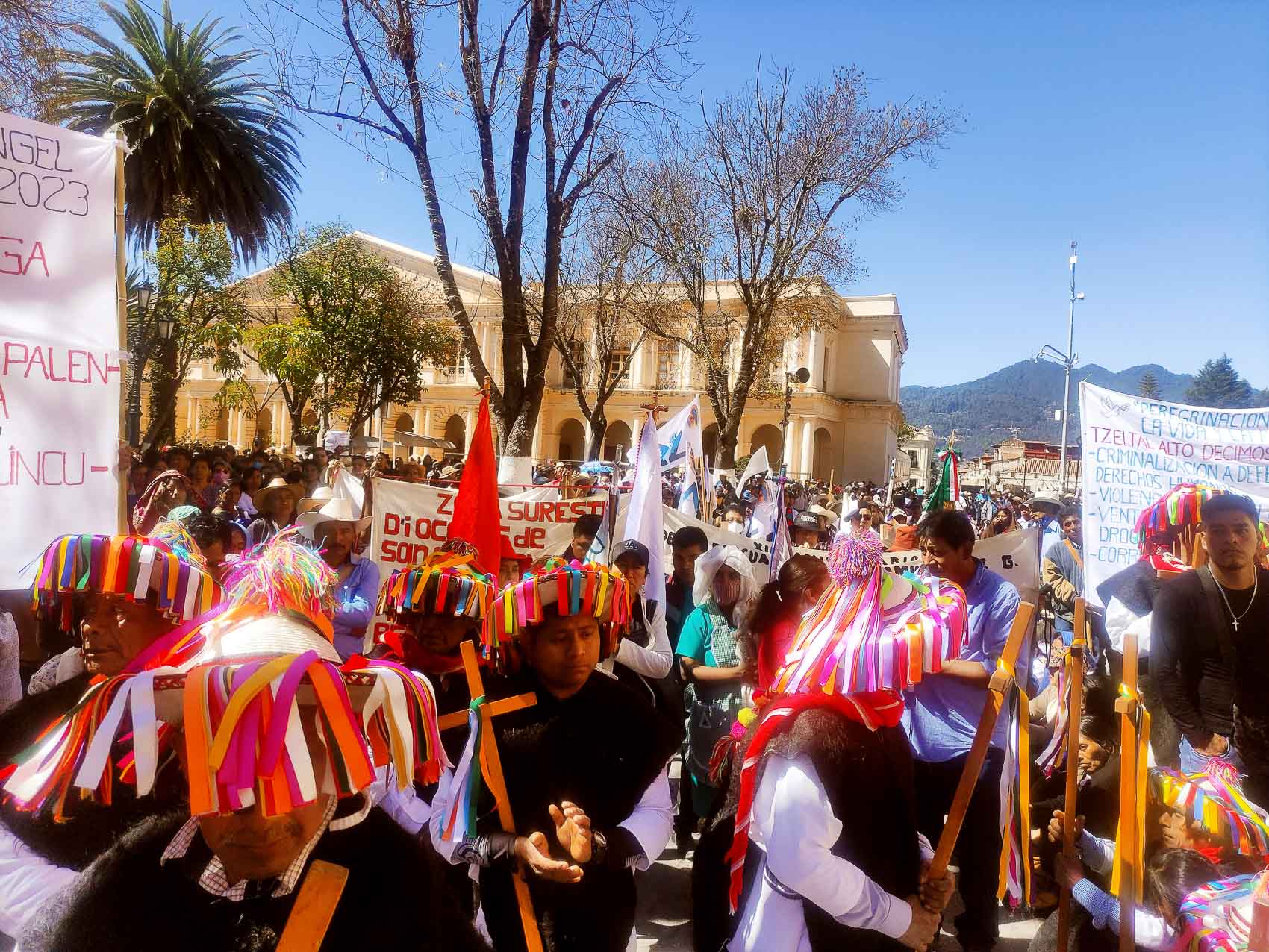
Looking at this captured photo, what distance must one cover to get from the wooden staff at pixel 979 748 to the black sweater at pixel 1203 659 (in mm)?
1331

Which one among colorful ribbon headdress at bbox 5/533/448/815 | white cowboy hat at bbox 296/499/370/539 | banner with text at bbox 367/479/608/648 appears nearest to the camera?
colorful ribbon headdress at bbox 5/533/448/815

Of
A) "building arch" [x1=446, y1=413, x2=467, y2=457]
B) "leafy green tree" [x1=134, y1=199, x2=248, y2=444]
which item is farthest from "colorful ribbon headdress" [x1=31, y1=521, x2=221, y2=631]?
"building arch" [x1=446, y1=413, x2=467, y2=457]

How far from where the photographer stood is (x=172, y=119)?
20203mm

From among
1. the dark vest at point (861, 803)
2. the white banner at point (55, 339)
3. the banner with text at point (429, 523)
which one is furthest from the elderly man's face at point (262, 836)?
the banner with text at point (429, 523)

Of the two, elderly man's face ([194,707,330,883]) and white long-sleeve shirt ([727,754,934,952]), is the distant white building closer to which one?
white long-sleeve shirt ([727,754,934,952])

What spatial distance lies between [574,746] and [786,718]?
0.73m

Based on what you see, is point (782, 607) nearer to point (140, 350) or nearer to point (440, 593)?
point (440, 593)

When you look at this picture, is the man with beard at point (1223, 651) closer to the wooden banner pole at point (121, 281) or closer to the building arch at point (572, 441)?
the wooden banner pole at point (121, 281)

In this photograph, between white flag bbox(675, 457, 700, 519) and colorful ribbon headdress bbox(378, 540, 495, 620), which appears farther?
white flag bbox(675, 457, 700, 519)

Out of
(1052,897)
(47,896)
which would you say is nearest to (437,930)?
(47,896)

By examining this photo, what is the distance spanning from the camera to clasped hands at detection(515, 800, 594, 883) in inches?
89.1

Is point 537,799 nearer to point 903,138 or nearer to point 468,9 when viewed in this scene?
point 468,9

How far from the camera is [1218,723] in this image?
11.3 feet

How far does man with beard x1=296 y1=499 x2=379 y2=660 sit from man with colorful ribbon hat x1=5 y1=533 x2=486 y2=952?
2.67m
